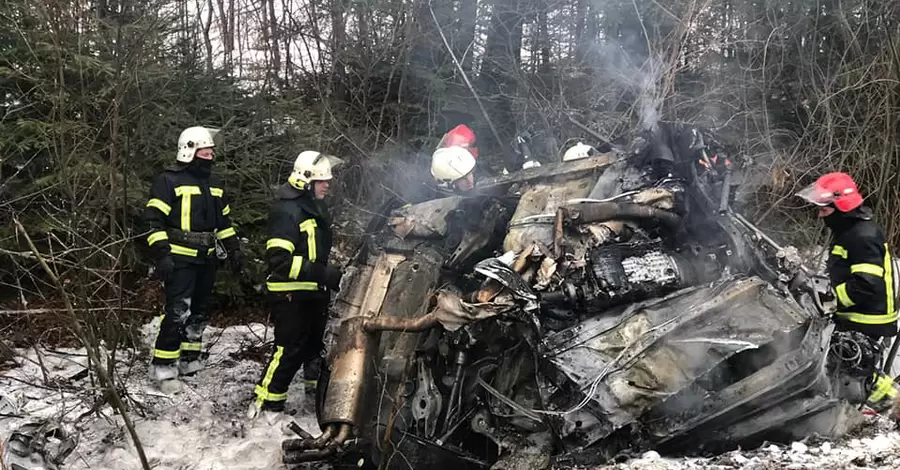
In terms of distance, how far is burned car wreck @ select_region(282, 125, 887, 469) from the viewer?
13.1ft

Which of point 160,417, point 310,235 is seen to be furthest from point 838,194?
point 160,417

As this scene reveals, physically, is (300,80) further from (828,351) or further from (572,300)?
(828,351)

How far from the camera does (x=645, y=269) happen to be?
4.29 metres

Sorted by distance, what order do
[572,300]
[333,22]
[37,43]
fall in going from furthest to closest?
[333,22]
[37,43]
[572,300]

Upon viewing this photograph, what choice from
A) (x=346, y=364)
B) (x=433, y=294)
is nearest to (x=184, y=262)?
(x=346, y=364)

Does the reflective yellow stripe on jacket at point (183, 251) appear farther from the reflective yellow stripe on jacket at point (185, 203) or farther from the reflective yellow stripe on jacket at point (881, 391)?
the reflective yellow stripe on jacket at point (881, 391)

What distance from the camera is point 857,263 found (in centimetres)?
495

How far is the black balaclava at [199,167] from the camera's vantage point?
18.8 feet

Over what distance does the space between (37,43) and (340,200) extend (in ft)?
13.1

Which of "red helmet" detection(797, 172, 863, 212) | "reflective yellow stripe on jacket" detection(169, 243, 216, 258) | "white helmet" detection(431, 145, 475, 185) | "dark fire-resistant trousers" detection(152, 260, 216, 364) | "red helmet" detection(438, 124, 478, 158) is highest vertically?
"red helmet" detection(438, 124, 478, 158)

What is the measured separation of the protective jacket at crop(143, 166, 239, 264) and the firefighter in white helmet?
6.40 ft

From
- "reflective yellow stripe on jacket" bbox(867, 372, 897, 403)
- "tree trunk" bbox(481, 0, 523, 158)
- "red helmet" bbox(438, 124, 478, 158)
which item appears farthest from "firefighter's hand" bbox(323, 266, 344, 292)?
"tree trunk" bbox(481, 0, 523, 158)

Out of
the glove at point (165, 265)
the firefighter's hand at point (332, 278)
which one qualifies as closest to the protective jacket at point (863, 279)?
the firefighter's hand at point (332, 278)

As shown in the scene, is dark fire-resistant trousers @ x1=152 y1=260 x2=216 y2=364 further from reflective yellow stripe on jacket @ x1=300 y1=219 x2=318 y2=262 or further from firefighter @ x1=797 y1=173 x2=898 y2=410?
firefighter @ x1=797 y1=173 x2=898 y2=410
